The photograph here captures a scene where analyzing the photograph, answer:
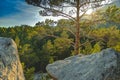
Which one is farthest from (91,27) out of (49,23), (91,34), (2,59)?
(2,59)

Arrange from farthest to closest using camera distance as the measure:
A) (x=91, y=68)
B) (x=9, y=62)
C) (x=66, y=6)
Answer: (x=66, y=6) < (x=91, y=68) < (x=9, y=62)

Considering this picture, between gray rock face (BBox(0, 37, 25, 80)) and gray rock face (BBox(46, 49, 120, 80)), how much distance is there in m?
1.32

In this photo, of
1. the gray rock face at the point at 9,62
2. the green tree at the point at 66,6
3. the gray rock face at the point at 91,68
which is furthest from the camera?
the green tree at the point at 66,6

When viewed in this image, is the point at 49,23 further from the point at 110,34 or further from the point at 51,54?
the point at 51,54

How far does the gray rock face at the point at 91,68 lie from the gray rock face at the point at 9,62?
4.32 feet

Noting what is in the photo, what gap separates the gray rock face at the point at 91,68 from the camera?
23.6 feet

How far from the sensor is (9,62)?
7453mm

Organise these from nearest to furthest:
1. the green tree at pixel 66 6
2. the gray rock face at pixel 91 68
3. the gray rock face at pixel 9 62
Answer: the gray rock face at pixel 9 62, the gray rock face at pixel 91 68, the green tree at pixel 66 6

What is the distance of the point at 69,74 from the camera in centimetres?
823

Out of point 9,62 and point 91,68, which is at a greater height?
point 9,62

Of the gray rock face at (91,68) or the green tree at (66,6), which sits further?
the green tree at (66,6)

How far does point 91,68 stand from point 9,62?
2.07 m

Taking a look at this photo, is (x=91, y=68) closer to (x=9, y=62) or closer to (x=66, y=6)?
(x=9, y=62)

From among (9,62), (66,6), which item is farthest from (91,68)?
(66,6)
